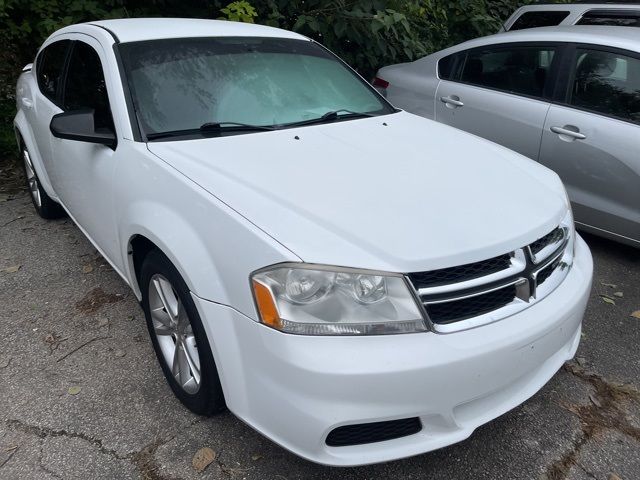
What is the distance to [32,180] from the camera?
4445 millimetres

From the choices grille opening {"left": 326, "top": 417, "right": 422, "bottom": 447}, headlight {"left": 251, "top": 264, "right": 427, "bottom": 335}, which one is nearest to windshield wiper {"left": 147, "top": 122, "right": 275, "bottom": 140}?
headlight {"left": 251, "top": 264, "right": 427, "bottom": 335}

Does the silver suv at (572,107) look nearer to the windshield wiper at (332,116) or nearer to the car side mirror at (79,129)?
the windshield wiper at (332,116)

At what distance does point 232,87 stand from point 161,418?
161 cm

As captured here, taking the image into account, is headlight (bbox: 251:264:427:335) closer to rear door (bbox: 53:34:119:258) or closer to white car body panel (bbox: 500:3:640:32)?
rear door (bbox: 53:34:119:258)

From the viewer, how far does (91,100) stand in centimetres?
297

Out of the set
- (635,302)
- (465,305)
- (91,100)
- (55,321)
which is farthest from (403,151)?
(55,321)

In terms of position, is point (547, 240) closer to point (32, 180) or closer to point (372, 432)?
point (372, 432)

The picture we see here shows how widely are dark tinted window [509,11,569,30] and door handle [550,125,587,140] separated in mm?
2342

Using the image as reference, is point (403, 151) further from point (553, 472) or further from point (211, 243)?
point (553, 472)

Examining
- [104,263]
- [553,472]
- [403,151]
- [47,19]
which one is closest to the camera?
[553,472]

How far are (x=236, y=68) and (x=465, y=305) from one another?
5.84 ft

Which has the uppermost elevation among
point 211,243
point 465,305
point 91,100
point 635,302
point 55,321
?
point 91,100

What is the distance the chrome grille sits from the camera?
5.84 ft

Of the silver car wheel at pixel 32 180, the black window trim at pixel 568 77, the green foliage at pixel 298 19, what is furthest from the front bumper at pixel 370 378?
the green foliage at pixel 298 19
